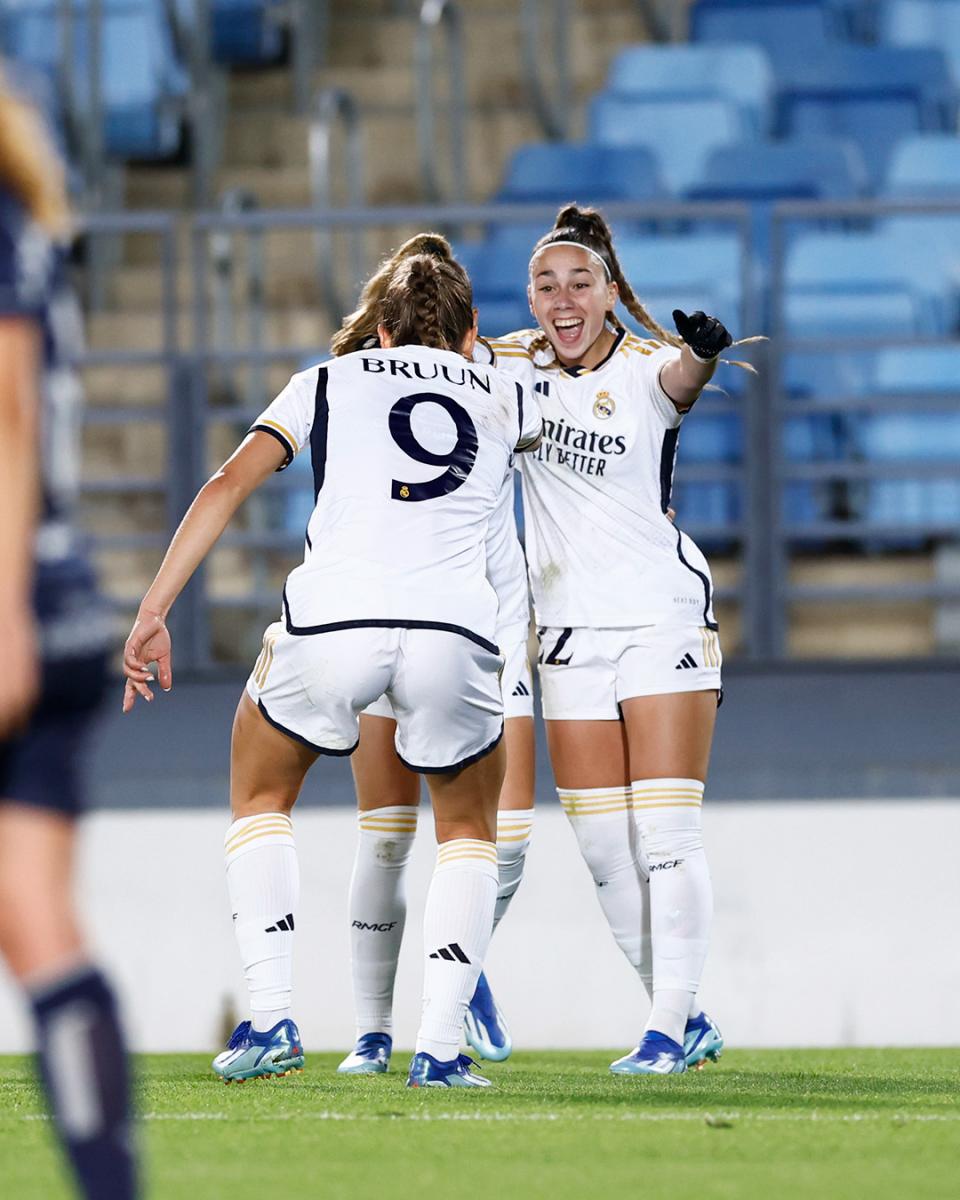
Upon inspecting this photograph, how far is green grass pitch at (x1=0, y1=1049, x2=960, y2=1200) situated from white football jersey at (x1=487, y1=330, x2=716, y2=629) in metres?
0.96

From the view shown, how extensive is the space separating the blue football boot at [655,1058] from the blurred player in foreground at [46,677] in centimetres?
240

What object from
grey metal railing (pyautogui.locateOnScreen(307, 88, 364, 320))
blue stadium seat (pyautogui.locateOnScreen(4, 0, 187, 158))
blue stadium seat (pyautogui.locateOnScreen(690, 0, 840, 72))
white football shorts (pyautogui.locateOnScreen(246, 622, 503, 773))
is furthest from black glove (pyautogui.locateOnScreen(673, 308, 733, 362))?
blue stadium seat (pyautogui.locateOnScreen(690, 0, 840, 72))

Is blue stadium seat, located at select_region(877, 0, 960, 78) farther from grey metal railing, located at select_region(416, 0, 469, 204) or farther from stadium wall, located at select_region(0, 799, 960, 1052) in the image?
stadium wall, located at select_region(0, 799, 960, 1052)

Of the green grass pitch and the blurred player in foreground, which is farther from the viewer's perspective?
the green grass pitch

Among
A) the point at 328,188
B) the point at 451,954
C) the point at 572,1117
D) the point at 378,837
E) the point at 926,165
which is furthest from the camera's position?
the point at 926,165

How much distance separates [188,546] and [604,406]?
1.08m

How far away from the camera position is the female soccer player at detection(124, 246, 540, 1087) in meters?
3.96

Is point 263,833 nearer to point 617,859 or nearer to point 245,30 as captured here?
point 617,859

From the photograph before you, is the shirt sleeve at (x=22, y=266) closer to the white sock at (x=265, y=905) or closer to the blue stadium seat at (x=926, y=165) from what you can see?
the white sock at (x=265, y=905)

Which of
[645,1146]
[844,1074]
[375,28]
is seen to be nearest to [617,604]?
[844,1074]

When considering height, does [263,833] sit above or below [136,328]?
below

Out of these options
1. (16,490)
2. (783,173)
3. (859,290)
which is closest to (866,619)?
(859,290)

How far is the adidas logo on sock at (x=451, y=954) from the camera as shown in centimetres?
405

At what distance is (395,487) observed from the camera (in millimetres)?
4020
